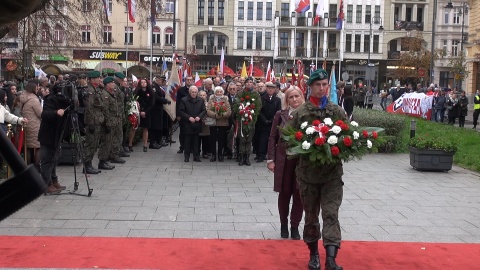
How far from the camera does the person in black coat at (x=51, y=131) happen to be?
9.38 meters

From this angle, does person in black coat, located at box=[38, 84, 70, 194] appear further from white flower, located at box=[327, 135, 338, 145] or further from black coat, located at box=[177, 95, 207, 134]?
white flower, located at box=[327, 135, 338, 145]

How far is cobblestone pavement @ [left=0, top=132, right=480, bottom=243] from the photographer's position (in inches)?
292

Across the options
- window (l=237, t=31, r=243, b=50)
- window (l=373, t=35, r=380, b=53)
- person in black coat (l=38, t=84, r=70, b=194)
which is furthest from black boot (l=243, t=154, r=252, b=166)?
window (l=373, t=35, r=380, b=53)

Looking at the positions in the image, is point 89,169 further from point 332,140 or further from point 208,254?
point 332,140

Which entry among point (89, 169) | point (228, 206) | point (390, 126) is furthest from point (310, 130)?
point (390, 126)

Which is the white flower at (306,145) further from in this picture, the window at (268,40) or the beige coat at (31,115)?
the window at (268,40)

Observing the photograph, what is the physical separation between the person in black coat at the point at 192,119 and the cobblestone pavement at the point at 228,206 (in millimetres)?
1120

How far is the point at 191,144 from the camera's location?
578 inches

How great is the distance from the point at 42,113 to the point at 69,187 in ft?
5.03

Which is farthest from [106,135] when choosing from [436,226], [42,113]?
[436,226]

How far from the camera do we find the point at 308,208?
600 centimetres

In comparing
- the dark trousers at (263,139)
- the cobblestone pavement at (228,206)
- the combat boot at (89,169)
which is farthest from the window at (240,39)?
the combat boot at (89,169)

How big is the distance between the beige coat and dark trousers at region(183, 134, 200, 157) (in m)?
4.48

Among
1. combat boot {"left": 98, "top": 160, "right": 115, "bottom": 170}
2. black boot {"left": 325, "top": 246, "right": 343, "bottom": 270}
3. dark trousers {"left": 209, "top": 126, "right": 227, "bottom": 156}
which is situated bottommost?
combat boot {"left": 98, "top": 160, "right": 115, "bottom": 170}
